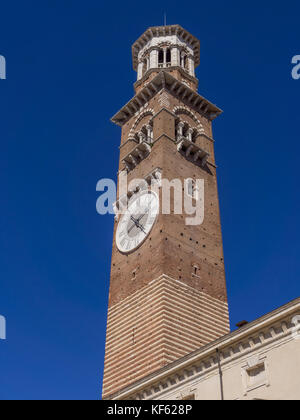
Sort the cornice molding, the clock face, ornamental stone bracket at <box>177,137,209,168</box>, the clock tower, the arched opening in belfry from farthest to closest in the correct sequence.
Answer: the arched opening in belfry → the cornice molding → ornamental stone bracket at <box>177,137,209,168</box> → the clock face → the clock tower

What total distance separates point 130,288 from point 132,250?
204 centimetres

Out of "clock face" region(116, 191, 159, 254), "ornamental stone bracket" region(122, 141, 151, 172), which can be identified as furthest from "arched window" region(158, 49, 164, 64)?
"clock face" region(116, 191, 159, 254)

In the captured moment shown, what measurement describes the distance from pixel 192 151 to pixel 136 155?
304cm

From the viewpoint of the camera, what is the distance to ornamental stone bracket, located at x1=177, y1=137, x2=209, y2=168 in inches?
1158

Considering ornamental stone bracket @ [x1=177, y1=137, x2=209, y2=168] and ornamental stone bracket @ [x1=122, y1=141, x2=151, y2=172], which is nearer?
ornamental stone bracket @ [x1=177, y1=137, x2=209, y2=168]

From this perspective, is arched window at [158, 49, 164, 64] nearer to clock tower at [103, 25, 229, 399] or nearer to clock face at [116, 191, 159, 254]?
clock tower at [103, 25, 229, 399]

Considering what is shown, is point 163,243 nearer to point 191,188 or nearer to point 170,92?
point 191,188

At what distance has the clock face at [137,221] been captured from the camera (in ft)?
86.9

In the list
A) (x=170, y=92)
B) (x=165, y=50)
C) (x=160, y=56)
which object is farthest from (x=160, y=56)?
(x=170, y=92)

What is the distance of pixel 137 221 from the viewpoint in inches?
1080

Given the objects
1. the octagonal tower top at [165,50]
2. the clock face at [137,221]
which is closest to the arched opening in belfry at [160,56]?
the octagonal tower top at [165,50]

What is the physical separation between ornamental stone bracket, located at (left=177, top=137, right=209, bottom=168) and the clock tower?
0.18 ft

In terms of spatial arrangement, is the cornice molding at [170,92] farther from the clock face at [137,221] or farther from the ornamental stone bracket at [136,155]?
the clock face at [137,221]
